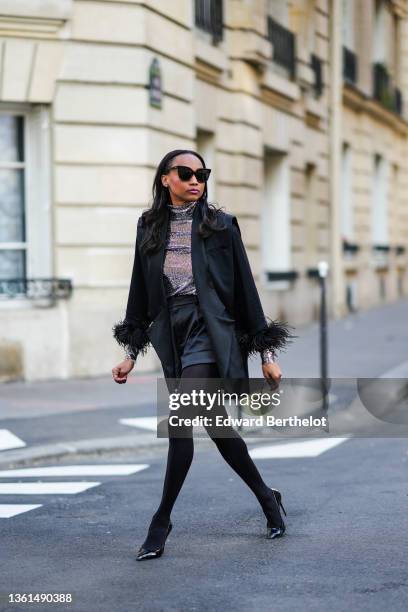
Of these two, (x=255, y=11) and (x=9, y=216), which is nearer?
→ (x=9, y=216)

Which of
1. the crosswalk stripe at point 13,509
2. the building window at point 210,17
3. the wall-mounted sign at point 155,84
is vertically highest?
the building window at point 210,17

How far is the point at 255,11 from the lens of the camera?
1889cm

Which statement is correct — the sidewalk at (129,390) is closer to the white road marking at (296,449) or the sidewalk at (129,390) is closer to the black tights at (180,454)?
the white road marking at (296,449)

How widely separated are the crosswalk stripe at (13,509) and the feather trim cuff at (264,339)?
1817 mm

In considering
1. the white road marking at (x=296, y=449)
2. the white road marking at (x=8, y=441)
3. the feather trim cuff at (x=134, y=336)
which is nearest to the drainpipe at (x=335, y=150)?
the white road marking at (x=296, y=449)

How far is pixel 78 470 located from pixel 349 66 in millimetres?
19372

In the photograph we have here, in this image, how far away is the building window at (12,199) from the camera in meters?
14.0

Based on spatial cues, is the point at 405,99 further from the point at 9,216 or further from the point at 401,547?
the point at 401,547

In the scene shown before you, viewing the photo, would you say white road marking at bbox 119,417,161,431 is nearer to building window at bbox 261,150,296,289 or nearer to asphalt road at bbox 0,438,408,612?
asphalt road at bbox 0,438,408,612

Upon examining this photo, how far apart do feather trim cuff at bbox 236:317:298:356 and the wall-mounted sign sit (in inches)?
348

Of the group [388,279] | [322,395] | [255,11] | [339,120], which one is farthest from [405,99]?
[322,395]

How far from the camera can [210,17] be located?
57.0ft

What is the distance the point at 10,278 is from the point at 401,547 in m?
8.90

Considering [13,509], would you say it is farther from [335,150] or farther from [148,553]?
[335,150]
